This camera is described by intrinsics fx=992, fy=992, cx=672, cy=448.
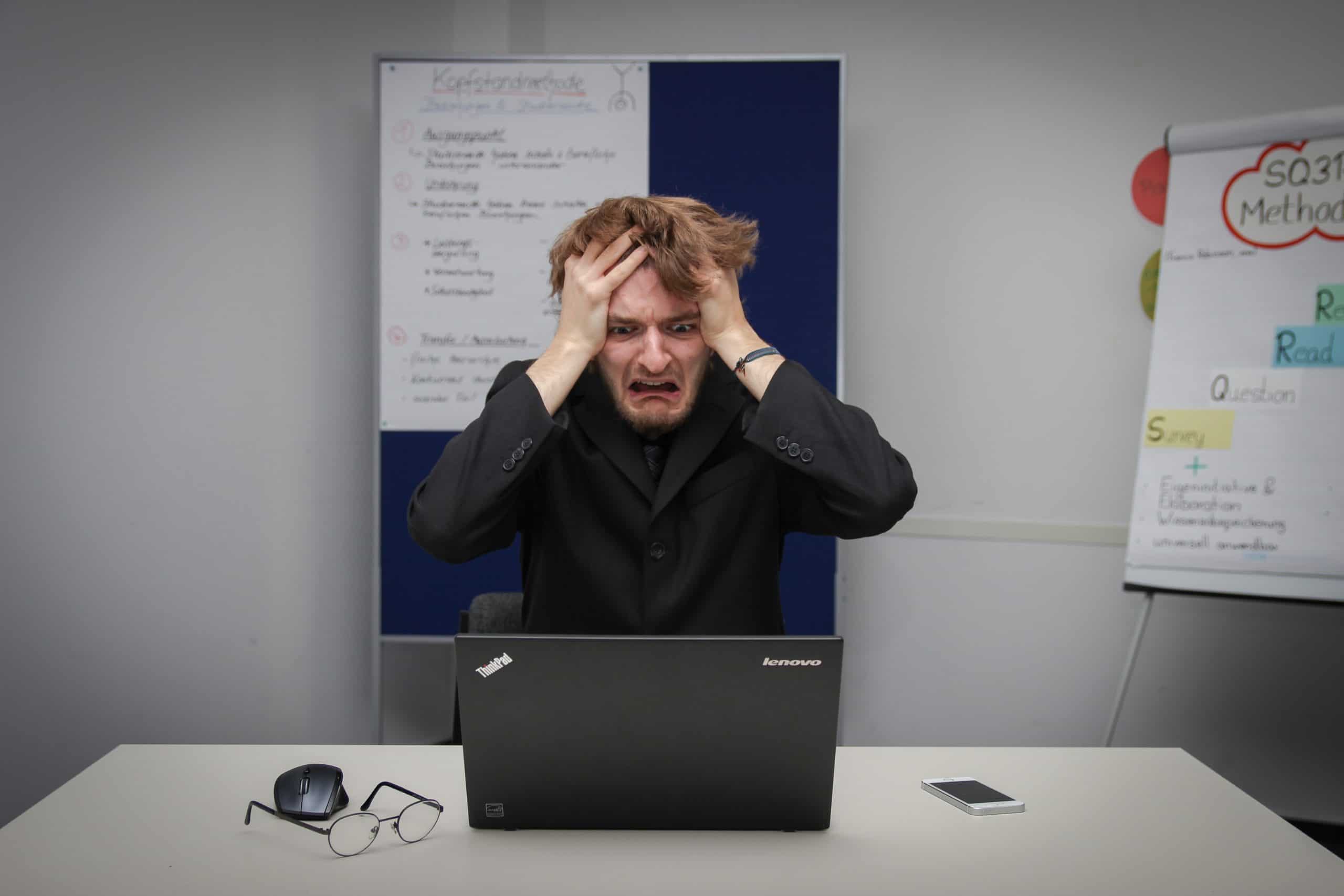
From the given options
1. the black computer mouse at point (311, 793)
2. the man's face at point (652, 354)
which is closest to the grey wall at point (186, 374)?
the man's face at point (652, 354)

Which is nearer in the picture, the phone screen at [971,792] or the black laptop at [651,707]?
the black laptop at [651,707]

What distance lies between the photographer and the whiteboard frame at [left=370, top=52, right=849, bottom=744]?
2.78m

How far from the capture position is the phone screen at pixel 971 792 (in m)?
1.28

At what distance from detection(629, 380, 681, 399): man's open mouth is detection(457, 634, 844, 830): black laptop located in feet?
2.26

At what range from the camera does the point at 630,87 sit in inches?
110

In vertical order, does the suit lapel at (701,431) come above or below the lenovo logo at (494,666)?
above

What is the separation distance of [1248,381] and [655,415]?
1.69 metres

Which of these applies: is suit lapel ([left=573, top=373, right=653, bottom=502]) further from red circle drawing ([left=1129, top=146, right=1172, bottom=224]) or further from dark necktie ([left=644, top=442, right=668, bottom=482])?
red circle drawing ([left=1129, top=146, right=1172, bottom=224])

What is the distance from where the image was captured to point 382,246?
2.84 m

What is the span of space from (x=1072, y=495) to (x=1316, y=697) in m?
0.92

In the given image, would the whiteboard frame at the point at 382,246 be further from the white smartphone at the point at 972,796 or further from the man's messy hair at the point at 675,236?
the white smartphone at the point at 972,796

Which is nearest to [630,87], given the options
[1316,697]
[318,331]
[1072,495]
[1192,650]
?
[318,331]

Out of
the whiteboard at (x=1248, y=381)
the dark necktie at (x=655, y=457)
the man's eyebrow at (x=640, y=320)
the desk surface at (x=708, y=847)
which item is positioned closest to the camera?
the desk surface at (x=708, y=847)

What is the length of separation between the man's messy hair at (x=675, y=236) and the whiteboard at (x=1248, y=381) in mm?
1467
